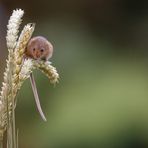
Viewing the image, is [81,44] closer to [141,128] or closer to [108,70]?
[108,70]

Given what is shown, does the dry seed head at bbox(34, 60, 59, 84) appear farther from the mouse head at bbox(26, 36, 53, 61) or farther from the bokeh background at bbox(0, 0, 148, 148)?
the bokeh background at bbox(0, 0, 148, 148)

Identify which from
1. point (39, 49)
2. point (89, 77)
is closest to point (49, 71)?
point (39, 49)

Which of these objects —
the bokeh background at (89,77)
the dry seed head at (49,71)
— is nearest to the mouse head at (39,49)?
the dry seed head at (49,71)

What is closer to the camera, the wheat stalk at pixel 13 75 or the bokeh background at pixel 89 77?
the wheat stalk at pixel 13 75

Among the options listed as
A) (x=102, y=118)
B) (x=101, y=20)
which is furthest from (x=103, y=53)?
(x=102, y=118)

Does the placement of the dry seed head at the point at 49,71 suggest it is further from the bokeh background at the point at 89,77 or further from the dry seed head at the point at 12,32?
the bokeh background at the point at 89,77

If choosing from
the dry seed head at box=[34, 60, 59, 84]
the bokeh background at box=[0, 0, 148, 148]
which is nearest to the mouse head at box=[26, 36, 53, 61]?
the dry seed head at box=[34, 60, 59, 84]
